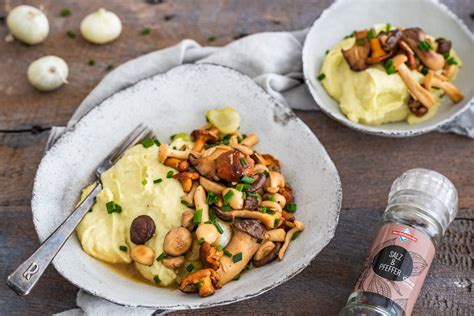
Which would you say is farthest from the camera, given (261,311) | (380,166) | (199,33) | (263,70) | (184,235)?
(199,33)

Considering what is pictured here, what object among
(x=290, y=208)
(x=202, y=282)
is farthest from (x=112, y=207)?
(x=290, y=208)

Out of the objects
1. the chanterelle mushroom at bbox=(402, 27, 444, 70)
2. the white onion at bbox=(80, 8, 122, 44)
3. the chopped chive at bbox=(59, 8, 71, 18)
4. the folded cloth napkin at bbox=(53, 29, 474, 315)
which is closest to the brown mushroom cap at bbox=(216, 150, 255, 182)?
the folded cloth napkin at bbox=(53, 29, 474, 315)

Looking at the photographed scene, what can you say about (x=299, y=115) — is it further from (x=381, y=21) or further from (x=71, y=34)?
(x=71, y=34)

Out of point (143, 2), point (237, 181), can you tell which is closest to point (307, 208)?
point (237, 181)

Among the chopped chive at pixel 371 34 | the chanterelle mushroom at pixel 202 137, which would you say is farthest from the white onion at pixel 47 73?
the chopped chive at pixel 371 34

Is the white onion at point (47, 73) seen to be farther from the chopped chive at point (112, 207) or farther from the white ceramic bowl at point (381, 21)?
the white ceramic bowl at point (381, 21)

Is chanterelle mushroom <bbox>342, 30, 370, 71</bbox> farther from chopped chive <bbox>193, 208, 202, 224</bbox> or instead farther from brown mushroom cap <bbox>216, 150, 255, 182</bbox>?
chopped chive <bbox>193, 208, 202, 224</bbox>

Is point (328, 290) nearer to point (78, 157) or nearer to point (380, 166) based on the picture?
point (380, 166)
